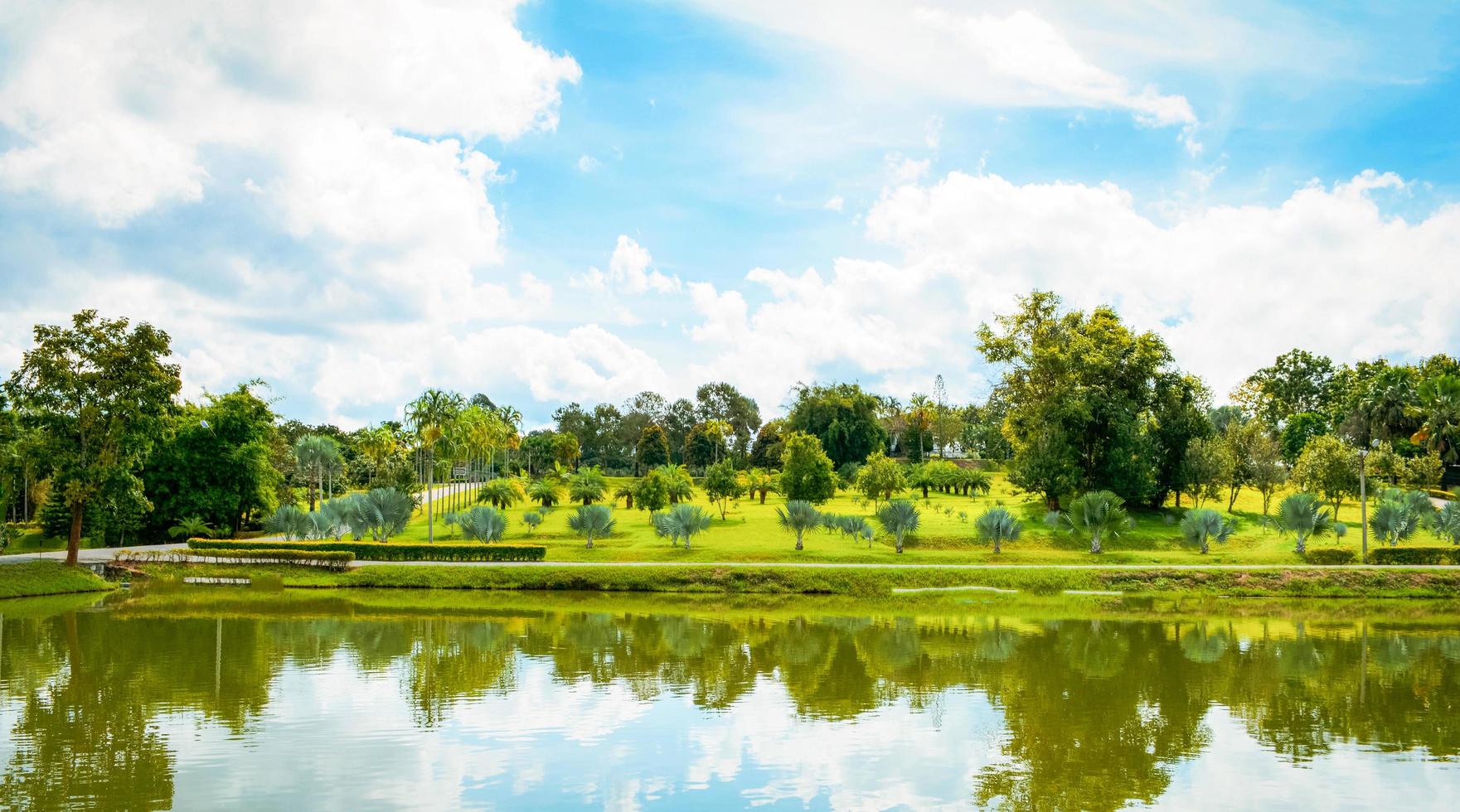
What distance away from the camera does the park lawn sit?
39.4 meters

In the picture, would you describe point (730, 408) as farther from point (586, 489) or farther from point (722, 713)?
point (722, 713)

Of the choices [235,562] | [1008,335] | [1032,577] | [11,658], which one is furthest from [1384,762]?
[1008,335]

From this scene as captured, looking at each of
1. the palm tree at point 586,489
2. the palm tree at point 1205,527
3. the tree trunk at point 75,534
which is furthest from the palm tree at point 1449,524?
the tree trunk at point 75,534

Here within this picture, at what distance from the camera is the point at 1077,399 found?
159ft

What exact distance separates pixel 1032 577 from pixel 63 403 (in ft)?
124

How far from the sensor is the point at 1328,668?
21047mm

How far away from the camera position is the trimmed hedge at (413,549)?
→ 39.9 m

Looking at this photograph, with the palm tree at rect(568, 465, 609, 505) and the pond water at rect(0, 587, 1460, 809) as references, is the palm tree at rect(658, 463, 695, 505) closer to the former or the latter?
the palm tree at rect(568, 465, 609, 505)

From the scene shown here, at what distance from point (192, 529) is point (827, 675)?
41.3 m

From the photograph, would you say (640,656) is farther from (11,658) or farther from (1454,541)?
(1454,541)

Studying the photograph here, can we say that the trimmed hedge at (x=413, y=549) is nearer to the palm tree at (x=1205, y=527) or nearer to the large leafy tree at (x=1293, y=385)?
the palm tree at (x=1205, y=527)

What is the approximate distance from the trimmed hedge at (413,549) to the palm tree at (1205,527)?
27311mm

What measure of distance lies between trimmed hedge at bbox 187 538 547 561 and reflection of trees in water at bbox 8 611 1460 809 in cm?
998

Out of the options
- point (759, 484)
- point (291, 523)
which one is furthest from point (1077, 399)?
point (291, 523)
